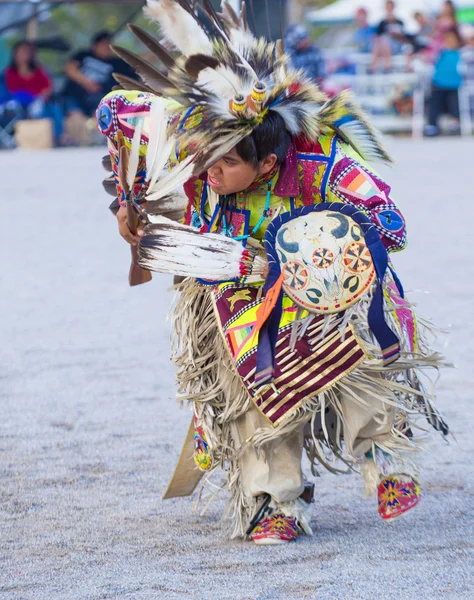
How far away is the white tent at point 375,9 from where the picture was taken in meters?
20.9

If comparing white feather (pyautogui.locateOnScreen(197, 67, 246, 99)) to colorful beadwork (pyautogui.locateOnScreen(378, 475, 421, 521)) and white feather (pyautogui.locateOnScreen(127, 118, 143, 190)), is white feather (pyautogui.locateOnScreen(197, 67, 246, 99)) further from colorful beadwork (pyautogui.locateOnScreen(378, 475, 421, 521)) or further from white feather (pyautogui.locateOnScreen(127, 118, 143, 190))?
colorful beadwork (pyautogui.locateOnScreen(378, 475, 421, 521))

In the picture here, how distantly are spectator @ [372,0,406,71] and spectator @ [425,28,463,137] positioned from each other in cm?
91

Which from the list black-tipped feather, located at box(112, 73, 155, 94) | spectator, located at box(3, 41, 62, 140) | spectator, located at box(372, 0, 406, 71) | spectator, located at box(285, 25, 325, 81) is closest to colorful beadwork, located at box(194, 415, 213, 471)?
black-tipped feather, located at box(112, 73, 155, 94)

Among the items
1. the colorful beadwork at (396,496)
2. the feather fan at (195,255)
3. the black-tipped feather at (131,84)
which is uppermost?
the black-tipped feather at (131,84)

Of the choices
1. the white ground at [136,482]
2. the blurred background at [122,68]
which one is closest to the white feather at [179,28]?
the white ground at [136,482]

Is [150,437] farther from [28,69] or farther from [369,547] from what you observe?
[28,69]

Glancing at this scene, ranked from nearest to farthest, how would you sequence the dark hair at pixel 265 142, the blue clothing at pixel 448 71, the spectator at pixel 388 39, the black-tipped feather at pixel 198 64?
the black-tipped feather at pixel 198 64
the dark hair at pixel 265 142
the blue clothing at pixel 448 71
the spectator at pixel 388 39

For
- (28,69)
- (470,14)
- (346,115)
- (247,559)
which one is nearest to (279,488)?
(247,559)

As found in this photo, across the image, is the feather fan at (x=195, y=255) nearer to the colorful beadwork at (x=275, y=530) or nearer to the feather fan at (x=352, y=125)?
the feather fan at (x=352, y=125)

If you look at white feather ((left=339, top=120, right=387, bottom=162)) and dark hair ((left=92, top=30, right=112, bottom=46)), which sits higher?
white feather ((left=339, top=120, right=387, bottom=162))

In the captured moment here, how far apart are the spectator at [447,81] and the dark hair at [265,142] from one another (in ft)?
48.8

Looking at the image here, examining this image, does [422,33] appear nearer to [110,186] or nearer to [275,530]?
[110,186]

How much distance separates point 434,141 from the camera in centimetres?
1777

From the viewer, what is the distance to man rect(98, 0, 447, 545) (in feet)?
9.45
